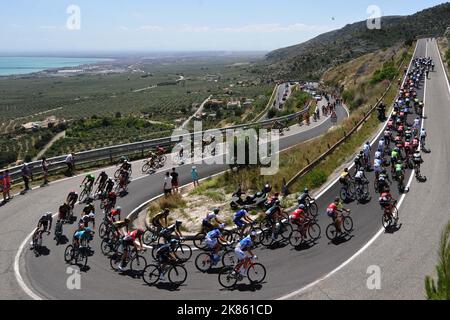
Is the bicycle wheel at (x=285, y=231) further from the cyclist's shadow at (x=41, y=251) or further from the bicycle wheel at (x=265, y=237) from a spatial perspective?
the cyclist's shadow at (x=41, y=251)

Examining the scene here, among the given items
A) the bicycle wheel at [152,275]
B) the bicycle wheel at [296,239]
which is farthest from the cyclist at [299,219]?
the bicycle wheel at [152,275]

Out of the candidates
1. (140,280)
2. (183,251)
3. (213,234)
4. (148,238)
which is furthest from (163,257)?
(148,238)

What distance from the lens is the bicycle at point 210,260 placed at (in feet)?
45.9

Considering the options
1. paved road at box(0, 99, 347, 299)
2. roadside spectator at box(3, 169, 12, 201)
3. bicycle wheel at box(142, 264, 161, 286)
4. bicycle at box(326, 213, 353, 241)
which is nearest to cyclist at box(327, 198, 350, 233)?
bicycle at box(326, 213, 353, 241)

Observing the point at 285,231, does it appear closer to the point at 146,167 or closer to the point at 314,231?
the point at 314,231

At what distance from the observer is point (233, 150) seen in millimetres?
27000

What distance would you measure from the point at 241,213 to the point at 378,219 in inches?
211

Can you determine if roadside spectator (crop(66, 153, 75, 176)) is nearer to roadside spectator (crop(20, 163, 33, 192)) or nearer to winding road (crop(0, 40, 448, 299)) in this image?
roadside spectator (crop(20, 163, 33, 192))

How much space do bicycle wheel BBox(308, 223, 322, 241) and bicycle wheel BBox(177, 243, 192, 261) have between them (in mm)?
4249

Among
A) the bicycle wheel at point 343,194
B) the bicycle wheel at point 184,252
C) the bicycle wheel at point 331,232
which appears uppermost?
the bicycle wheel at point 343,194

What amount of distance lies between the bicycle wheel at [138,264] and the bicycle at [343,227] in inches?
251
